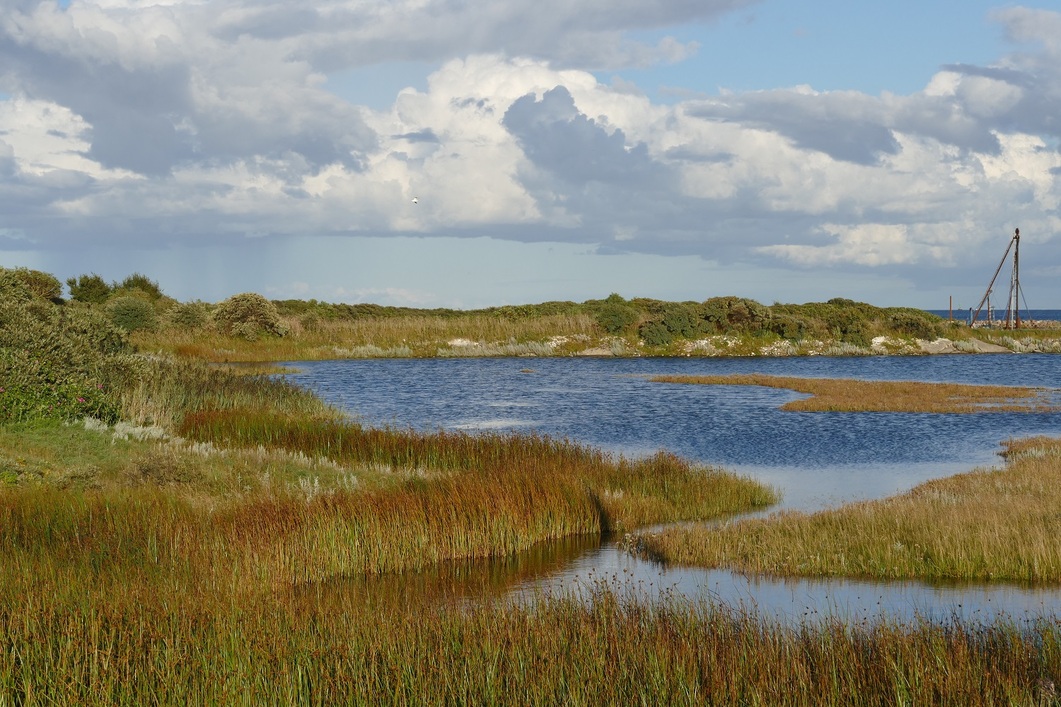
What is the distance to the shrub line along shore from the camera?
771 centimetres

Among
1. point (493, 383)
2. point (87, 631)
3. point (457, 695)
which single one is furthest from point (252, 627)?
point (493, 383)

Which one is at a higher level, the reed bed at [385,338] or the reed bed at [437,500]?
the reed bed at [385,338]

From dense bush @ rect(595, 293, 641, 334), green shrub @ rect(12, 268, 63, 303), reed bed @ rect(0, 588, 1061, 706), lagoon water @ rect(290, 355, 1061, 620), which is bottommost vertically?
lagoon water @ rect(290, 355, 1061, 620)

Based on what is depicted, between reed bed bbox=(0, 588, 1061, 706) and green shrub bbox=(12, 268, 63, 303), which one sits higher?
green shrub bbox=(12, 268, 63, 303)

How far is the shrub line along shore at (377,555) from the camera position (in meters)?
7.71

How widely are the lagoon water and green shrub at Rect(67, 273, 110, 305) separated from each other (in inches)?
851

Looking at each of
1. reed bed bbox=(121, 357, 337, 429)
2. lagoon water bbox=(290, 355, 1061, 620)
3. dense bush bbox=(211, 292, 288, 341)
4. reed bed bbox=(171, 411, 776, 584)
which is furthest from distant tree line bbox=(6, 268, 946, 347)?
reed bed bbox=(171, 411, 776, 584)

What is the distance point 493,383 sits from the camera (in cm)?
4959

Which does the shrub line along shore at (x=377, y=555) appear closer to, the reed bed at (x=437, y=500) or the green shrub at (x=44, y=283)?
the reed bed at (x=437, y=500)

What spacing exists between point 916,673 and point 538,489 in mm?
9734

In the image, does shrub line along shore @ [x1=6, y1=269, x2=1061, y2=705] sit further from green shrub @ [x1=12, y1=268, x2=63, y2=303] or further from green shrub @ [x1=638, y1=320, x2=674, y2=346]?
green shrub @ [x1=638, y1=320, x2=674, y2=346]

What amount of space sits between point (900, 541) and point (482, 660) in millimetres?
8664

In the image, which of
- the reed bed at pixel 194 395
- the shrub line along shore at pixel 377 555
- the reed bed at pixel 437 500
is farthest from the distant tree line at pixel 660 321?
the reed bed at pixel 437 500

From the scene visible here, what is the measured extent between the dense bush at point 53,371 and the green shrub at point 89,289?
51.6 meters
